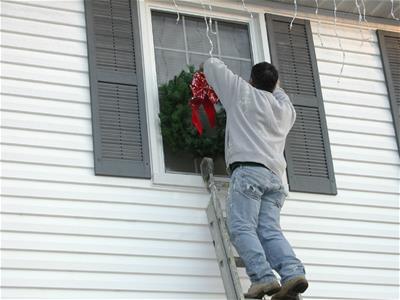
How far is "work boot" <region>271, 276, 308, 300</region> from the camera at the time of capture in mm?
5391

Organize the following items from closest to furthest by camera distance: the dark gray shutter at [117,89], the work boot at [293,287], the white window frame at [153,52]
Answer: the work boot at [293,287]
the dark gray shutter at [117,89]
the white window frame at [153,52]

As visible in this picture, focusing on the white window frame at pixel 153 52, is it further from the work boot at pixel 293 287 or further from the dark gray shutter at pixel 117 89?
the work boot at pixel 293 287

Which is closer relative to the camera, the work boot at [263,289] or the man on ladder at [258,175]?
the work boot at [263,289]

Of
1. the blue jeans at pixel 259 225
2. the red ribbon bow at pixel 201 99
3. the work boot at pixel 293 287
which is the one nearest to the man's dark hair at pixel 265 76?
the red ribbon bow at pixel 201 99

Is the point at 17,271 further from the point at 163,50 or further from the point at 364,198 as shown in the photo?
the point at 364,198

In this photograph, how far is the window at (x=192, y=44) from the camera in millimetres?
6996

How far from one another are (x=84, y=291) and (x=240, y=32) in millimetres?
2616

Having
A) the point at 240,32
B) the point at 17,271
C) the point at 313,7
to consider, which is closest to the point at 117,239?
the point at 17,271

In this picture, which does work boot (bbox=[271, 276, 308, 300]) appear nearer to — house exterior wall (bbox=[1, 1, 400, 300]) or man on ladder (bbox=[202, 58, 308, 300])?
man on ladder (bbox=[202, 58, 308, 300])

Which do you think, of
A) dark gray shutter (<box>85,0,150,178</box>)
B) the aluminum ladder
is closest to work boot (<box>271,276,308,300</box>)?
the aluminum ladder

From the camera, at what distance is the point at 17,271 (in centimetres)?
573

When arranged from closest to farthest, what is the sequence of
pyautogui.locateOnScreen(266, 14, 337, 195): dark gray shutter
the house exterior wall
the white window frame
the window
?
the house exterior wall → the white window frame → pyautogui.locateOnScreen(266, 14, 337, 195): dark gray shutter → the window

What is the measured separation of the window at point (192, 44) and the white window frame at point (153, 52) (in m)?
0.05

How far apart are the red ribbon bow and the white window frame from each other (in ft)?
0.97
